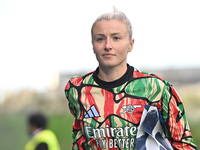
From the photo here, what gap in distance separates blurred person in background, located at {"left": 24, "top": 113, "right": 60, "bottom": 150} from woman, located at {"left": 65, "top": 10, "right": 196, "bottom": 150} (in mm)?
2856

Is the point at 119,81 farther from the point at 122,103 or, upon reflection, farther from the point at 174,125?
the point at 174,125

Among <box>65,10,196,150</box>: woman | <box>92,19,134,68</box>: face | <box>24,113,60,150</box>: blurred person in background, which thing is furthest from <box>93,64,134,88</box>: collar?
<box>24,113,60,150</box>: blurred person in background

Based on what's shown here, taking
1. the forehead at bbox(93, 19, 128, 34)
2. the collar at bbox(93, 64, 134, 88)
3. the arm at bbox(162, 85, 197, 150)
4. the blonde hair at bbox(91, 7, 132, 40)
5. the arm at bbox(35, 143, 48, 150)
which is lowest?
the arm at bbox(35, 143, 48, 150)

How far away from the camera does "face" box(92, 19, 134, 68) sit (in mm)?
2707

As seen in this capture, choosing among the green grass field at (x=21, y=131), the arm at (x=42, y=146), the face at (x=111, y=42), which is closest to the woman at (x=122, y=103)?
the face at (x=111, y=42)

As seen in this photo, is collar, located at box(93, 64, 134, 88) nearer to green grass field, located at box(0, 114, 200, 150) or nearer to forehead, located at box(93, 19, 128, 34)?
forehead, located at box(93, 19, 128, 34)

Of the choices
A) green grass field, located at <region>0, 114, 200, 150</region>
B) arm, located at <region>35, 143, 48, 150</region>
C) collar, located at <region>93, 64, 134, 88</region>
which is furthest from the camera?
green grass field, located at <region>0, 114, 200, 150</region>

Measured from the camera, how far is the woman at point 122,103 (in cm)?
267

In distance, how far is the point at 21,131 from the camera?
521 inches

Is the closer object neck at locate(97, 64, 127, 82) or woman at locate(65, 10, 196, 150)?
woman at locate(65, 10, 196, 150)

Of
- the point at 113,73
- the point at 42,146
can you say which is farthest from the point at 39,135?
the point at 113,73

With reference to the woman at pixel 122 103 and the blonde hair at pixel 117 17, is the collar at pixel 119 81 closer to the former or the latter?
the woman at pixel 122 103

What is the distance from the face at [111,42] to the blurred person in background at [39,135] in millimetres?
3181

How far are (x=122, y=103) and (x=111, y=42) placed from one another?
513mm
